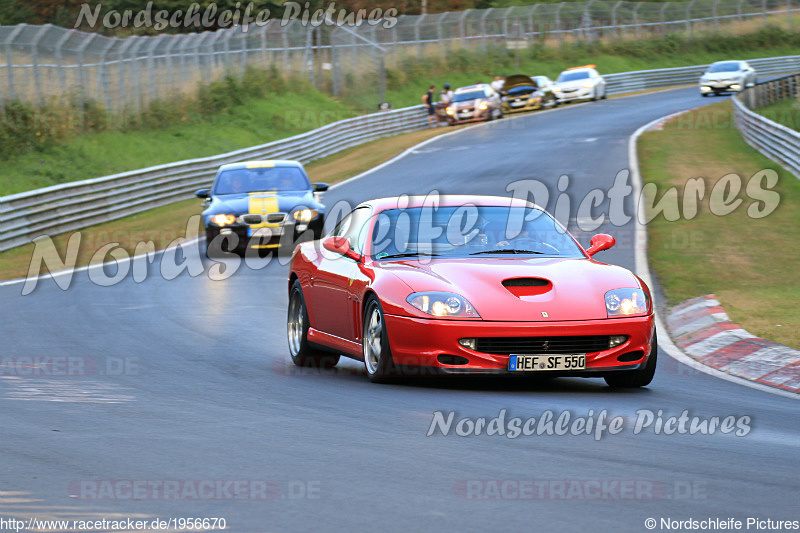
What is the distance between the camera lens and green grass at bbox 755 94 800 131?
34.9 m

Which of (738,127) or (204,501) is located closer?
(204,501)

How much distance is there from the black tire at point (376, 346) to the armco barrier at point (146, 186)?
16056mm

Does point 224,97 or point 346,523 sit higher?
point 346,523

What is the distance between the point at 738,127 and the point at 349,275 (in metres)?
30.2

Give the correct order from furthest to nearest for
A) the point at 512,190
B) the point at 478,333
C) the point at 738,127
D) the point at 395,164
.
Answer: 1. the point at 738,127
2. the point at 395,164
3. the point at 512,190
4. the point at 478,333

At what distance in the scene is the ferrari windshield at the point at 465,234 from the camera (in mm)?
9297

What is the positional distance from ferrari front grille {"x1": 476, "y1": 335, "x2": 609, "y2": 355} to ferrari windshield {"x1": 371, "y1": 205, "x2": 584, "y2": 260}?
42.0 inches

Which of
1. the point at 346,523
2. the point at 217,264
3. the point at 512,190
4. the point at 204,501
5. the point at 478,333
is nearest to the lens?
the point at 346,523

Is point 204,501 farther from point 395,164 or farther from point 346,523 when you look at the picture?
point 395,164

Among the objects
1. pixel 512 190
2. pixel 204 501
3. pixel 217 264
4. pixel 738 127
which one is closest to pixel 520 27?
pixel 738 127

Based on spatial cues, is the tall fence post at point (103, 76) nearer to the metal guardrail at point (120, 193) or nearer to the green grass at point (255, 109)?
the green grass at point (255, 109)

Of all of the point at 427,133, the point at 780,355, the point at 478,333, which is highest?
the point at 478,333

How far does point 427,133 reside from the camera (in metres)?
44.1

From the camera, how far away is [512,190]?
27172mm
